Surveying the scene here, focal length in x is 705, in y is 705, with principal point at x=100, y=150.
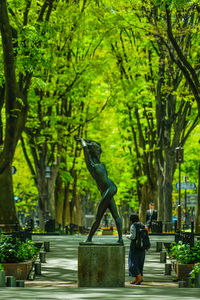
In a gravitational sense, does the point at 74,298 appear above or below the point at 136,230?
below

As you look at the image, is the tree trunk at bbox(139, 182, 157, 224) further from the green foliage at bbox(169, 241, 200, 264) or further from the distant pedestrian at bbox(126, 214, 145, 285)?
the distant pedestrian at bbox(126, 214, 145, 285)

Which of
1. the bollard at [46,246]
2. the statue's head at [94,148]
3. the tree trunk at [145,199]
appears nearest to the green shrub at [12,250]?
the statue's head at [94,148]

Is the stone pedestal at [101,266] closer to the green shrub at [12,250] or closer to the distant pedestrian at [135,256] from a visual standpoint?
the distant pedestrian at [135,256]

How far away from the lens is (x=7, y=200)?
24.6 metres

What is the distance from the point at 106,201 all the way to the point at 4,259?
109 inches

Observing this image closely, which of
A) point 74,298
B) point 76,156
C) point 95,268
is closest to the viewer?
point 74,298

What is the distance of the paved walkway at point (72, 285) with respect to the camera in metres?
10.7

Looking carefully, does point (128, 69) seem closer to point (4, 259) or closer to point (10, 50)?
point (10, 50)

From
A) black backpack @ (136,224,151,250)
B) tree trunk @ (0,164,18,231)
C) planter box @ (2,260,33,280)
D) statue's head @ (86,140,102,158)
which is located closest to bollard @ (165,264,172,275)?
black backpack @ (136,224,151,250)

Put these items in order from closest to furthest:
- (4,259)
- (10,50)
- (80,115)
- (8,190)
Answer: (4,259) < (10,50) < (8,190) < (80,115)

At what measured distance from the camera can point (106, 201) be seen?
14766 millimetres

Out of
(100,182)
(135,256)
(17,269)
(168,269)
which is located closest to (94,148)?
(100,182)

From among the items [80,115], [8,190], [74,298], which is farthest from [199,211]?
[74,298]

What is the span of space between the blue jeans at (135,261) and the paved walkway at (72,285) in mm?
307
